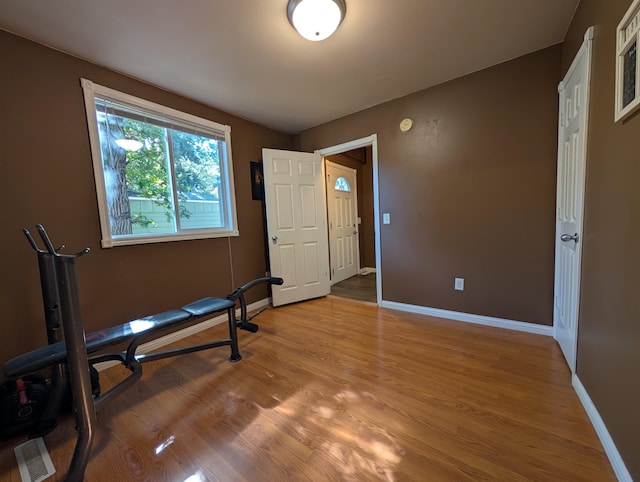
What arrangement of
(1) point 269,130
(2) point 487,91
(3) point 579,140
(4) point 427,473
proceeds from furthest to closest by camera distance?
1. (1) point 269,130
2. (2) point 487,91
3. (3) point 579,140
4. (4) point 427,473

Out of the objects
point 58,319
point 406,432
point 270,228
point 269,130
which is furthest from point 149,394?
point 269,130

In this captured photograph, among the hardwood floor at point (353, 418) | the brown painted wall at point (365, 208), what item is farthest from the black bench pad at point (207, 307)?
the brown painted wall at point (365, 208)

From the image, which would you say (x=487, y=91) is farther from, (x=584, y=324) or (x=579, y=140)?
(x=584, y=324)

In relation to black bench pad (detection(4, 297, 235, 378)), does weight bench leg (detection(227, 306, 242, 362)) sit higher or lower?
lower

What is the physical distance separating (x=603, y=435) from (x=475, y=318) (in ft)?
4.50

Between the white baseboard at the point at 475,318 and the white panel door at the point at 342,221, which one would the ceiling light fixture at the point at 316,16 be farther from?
the white baseboard at the point at 475,318

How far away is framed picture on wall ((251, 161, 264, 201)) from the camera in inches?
125

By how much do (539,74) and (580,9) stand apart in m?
0.54

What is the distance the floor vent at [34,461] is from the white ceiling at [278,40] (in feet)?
7.80

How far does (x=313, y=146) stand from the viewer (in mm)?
3537

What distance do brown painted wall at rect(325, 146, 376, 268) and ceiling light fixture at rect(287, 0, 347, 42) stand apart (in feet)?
11.1

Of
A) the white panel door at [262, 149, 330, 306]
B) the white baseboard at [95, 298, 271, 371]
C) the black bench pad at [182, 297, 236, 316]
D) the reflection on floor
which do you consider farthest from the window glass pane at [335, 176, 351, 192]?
the black bench pad at [182, 297, 236, 316]

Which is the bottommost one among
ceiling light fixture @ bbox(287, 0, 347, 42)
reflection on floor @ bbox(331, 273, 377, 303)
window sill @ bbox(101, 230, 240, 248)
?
reflection on floor @ bbox(331, 273, 377, 303)

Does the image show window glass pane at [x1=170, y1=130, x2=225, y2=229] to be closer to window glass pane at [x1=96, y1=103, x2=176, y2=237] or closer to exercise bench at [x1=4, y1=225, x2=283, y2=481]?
window glass pane at [x1=96, y1=103, x2=176, y2=237]
